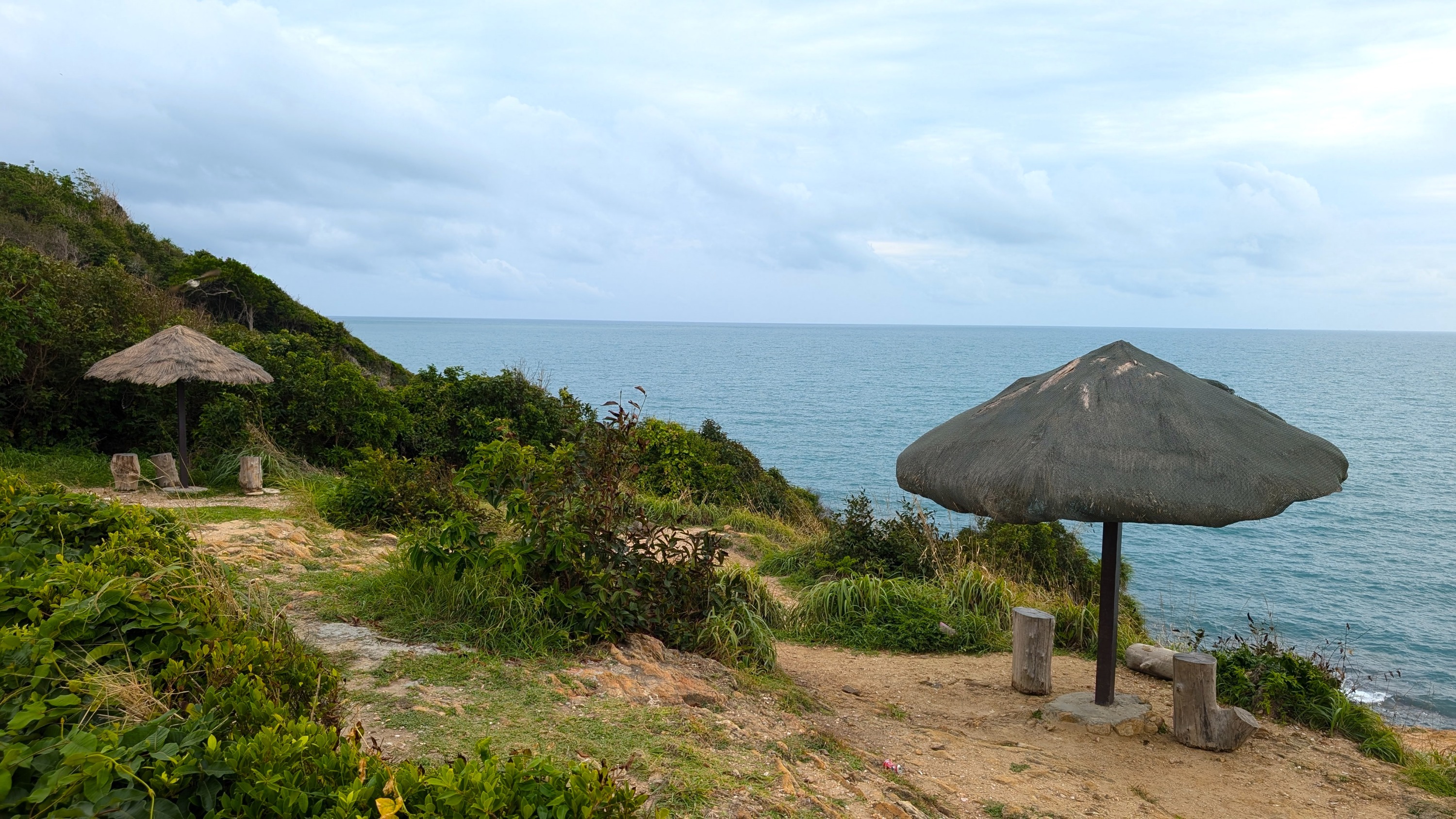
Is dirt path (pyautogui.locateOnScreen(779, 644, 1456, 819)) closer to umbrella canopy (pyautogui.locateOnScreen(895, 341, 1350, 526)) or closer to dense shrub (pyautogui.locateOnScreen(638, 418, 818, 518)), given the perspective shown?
umbrella canopy (pyautogui.locateOnScreen(895, 341, 1350, 526))

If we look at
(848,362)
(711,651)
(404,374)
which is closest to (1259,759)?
(711,651)

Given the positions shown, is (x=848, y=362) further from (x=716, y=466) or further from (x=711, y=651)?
(x=711, y=651)

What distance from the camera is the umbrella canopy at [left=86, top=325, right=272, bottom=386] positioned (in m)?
12.1

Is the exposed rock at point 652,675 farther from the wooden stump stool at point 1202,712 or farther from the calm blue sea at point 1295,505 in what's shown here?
the calm blue sea at point 1295,505

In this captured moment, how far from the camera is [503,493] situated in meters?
6.02

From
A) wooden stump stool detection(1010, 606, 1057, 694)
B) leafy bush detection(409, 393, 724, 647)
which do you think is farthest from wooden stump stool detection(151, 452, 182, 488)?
wooden stump stool detection(1010, 606, 1057, 694)

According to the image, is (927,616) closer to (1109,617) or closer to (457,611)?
(1109,617)

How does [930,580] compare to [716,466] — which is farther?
[716,466]

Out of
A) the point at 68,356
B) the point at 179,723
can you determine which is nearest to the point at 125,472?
the point at 68,356

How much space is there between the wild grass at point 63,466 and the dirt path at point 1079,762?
1034cm

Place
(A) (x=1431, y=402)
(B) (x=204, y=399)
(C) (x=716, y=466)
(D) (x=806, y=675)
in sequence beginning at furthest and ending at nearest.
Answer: (A) (x=1431, y=402)
(C) (x=716, y=466)
(B) (x=204, y=399)
(D) (x=806, y=675)

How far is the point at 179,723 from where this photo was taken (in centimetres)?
292

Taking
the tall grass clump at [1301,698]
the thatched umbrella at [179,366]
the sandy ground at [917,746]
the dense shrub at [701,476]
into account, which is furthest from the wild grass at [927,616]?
the thatched umbrella at [179,366]

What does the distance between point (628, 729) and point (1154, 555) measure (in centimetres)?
2301
